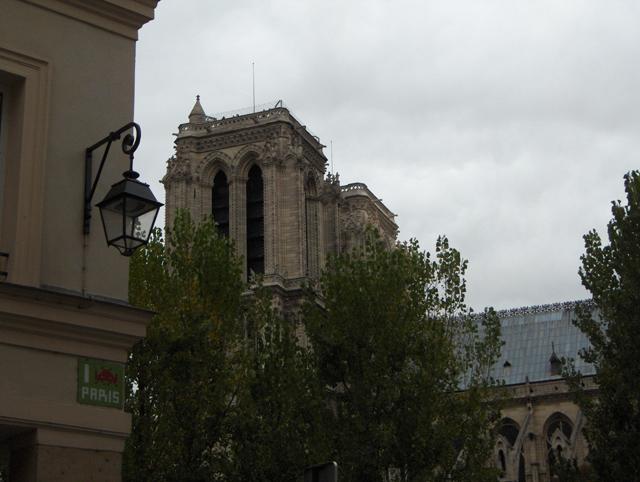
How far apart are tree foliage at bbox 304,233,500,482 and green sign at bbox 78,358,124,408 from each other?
1247 centimetres

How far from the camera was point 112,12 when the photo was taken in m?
8.78

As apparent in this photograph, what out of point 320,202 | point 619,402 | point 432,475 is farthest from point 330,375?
point 320,202

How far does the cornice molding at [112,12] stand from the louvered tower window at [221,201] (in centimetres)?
4175

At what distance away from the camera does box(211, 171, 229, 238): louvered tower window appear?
50.9 metres

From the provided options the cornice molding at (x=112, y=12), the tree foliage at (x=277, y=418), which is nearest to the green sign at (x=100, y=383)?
the cornice molding at (x=112, y=12)

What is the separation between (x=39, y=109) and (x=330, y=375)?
14144 mm

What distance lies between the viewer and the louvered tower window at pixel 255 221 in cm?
4931

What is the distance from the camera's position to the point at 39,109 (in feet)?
26.2

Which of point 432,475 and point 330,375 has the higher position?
point 330,375

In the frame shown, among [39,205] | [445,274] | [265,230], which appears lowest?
[39,205]

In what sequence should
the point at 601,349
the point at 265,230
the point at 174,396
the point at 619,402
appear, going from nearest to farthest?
the point at 174,396, the point at 619,402, the point at 601,349, the point at 265,230

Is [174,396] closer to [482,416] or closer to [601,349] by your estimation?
[482,416]

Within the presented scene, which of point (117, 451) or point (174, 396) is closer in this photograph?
point (117, 451)

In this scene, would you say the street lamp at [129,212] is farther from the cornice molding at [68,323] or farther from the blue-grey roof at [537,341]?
the blue-grey roof at [537,341]
